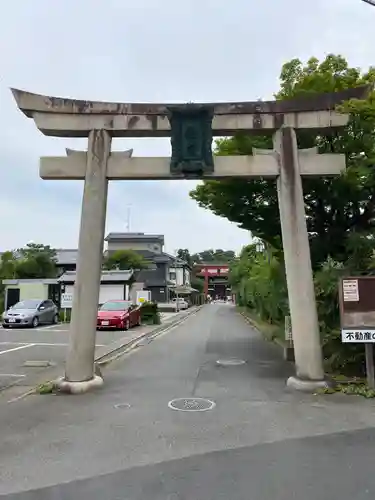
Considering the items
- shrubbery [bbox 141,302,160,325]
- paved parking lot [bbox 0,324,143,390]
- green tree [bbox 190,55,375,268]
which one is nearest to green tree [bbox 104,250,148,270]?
A: shrubbery [bbox 141,302,160,325]

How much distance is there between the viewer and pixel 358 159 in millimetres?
11078

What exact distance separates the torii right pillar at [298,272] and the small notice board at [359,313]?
0.54 meters

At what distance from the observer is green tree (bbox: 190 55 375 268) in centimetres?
1086

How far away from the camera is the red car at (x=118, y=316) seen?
21750mm

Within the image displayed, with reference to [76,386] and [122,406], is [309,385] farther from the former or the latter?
[76,386]

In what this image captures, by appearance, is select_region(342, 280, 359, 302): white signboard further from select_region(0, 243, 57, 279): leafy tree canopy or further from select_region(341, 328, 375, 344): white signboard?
select_region(0, 243, 57, 279): leafy tree canopy

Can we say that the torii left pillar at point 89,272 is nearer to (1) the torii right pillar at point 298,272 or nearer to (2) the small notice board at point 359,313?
(1) the torii right pillar at point 298,272

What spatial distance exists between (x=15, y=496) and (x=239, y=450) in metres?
2.34

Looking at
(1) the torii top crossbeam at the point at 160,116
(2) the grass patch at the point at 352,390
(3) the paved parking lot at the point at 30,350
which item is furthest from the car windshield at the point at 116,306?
(2) the grass patch at the point at 352,390

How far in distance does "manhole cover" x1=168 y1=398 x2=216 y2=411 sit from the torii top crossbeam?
5126 mm

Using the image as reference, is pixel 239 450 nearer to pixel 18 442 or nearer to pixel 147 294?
pixel 18 442

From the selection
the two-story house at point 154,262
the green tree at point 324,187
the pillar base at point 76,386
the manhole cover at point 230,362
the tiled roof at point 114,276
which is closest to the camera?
the pillar base at point 76,386

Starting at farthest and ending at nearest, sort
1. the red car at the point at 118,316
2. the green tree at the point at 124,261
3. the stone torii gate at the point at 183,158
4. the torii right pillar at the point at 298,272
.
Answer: the green tree at the point at 124,261, the red car at the point at 118,316, the stone torii gate at the point at 183,158, the torii right pillar at the point at 298,272

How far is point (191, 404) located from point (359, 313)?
3.48 m
